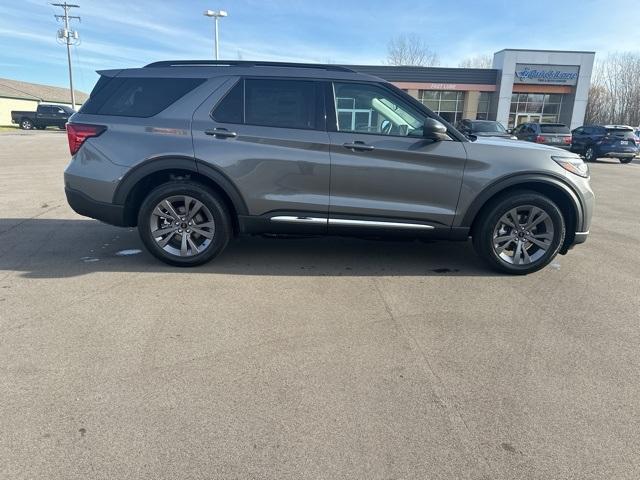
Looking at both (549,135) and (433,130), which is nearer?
(433,130)

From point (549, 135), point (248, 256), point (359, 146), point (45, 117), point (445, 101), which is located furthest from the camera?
point (45, 117)

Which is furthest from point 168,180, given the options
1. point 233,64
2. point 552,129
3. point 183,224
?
point 552,129

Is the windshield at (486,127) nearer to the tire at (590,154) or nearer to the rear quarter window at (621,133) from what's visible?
the tire at (590,154)

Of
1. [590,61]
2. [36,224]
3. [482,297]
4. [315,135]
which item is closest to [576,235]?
[482,297]

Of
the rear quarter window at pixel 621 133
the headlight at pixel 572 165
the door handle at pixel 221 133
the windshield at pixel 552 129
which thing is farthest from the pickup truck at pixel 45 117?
the headlight at pixel 572 165

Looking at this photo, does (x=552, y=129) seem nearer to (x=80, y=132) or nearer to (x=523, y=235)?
(x=523, y=235)

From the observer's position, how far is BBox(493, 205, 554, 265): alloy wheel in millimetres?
4665

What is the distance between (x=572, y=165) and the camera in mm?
4633

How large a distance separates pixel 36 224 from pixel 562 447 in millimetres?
6945

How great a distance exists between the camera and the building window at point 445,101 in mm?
37066

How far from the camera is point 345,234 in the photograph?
4.71m

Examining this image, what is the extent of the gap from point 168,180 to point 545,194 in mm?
4002

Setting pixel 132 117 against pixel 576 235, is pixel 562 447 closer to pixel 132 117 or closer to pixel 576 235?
pixel 576 235

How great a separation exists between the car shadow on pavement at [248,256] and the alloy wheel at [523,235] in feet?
1.03
